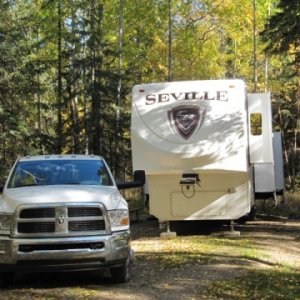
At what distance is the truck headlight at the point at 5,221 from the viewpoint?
26.3 feet

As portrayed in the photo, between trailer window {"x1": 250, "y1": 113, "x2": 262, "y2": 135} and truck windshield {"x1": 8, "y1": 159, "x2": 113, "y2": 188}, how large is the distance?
607 cm

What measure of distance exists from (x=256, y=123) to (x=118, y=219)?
7800 millimetres

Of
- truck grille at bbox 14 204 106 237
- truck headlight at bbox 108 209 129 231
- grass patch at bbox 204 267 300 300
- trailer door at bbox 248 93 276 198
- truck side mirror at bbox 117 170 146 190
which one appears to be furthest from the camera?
trailer door at bbox 248 93 276 198

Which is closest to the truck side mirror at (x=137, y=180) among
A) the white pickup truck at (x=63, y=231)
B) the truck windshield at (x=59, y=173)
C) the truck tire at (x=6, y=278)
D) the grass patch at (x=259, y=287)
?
the truck windshield at (x=59, y=173)

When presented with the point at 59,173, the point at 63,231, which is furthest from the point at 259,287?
the point at 59,173

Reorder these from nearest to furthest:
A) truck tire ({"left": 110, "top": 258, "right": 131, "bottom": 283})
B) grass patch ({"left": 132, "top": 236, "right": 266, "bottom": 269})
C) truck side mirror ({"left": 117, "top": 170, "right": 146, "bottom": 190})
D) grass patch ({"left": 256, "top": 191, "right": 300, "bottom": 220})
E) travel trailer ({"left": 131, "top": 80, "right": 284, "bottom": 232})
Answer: truck tire ({"left": 110, "top": 258, "right": 131, "bottom": 283}) < truck side mirror ({"left": 117, "top": 170, "right": 146, "bottom": 190}) < grass patch ({"left": 132, "top": 236, "right": 266, "bottom": 269}) < travel trailer ({"left": 131, "top": 80, "right": 284, "bottom": 232}) < grass patch ({"left": 256, "top": 191, "right": 300, "bottom": 220})

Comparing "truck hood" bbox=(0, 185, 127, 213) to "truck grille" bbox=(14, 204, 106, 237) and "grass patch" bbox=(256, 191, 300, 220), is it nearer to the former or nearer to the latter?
"truck grille" bbox=(14, 204, 106, 237)

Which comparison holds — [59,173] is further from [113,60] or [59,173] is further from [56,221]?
[113,60]

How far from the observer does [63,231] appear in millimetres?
7988

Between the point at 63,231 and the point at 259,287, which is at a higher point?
the point at 63,231

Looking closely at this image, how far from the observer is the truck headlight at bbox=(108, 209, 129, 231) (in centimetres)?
827

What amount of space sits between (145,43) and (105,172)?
27.4 meters

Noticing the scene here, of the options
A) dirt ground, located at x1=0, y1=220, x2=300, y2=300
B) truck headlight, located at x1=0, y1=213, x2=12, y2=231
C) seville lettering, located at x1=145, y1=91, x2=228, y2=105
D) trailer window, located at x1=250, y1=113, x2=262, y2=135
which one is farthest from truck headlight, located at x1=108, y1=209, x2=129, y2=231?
trailer window, located at x1=250, y1=113, x2=262, y2=135

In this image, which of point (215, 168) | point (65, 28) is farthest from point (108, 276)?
point (65, 28)
